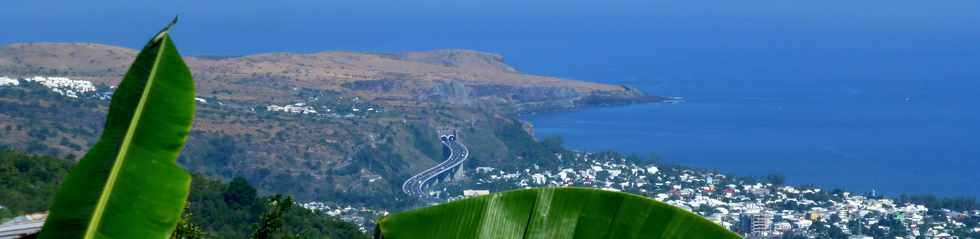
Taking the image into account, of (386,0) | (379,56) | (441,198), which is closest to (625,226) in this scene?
(441,198)

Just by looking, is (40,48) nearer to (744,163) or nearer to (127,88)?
(744,163)

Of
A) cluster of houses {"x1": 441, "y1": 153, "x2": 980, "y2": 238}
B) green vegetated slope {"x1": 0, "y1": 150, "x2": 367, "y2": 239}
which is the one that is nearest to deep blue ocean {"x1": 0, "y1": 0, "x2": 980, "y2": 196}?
cluster of houses {"x1": 441, "y1": 153, "x2": 980, "y2": 238}

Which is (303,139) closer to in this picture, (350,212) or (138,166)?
(350,212)

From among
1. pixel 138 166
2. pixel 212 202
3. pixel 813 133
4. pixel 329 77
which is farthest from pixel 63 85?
pixel 138 166

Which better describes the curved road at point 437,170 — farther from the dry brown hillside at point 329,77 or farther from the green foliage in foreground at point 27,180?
the green foliage in foreground at point 27,180

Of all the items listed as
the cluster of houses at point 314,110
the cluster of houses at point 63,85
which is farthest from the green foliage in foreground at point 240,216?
the cluster of houses at point 314,110
